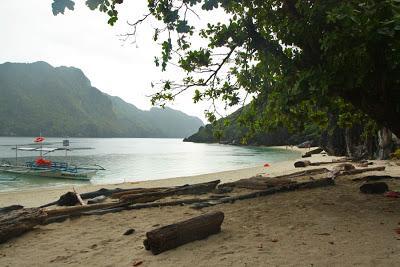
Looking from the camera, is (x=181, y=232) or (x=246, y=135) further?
(x=246, y=135)

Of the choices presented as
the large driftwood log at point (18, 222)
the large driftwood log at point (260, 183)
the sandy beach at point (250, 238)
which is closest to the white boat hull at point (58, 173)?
the large driftwood log at point (260, 183)

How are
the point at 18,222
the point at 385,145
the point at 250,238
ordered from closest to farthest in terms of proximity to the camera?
the point at 250,238, the point at 18,222, the point at 385,145

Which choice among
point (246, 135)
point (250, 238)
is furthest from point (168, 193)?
point (250, 238)

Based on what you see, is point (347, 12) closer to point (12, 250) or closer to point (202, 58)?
point (202, 58)

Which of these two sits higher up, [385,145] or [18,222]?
[385,145]

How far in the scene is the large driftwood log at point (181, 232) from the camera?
613cm

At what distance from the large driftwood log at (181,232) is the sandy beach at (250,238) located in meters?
0.15

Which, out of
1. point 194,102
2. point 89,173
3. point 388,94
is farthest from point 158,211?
point 89,173

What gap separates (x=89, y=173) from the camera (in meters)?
32.9

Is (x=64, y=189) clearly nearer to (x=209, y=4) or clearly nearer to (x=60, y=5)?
(x=209, y=4)

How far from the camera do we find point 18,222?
8.17 m

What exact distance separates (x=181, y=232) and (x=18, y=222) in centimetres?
436

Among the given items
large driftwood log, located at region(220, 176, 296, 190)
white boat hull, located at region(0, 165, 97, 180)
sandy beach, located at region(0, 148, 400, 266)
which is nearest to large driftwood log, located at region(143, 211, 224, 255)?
sandy beach, located at region(0, 148, 400, 266)

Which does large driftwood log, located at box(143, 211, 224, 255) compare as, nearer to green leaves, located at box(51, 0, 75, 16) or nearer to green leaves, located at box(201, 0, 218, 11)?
green leaves, located at box(51, 0, 75, 16)
